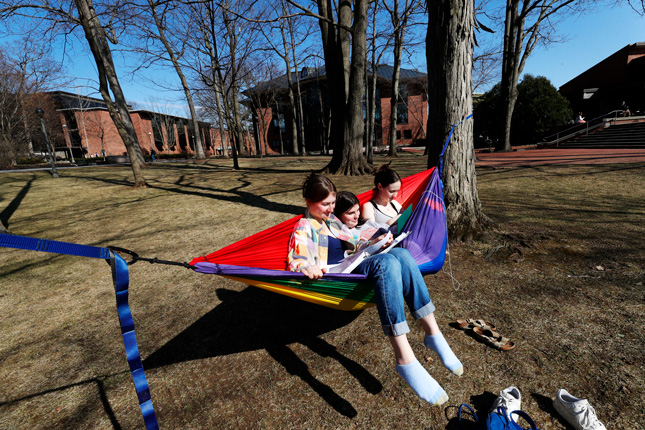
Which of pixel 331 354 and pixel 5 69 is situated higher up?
pixel 5 69

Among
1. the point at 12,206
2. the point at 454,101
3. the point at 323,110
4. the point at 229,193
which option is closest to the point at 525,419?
the point at 454,101

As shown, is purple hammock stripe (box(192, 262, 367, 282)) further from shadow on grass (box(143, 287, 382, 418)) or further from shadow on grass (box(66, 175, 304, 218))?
shadow on grass (box(66, 175, 304, 218))

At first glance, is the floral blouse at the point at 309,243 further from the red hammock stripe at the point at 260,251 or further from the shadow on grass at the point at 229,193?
the shadow on grass at the point at 229,193

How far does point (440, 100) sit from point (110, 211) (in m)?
7.07

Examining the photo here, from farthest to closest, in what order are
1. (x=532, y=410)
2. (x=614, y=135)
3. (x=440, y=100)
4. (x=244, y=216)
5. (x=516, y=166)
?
(x=614, y=135) < (x=516, y=166) < (x=244, y=216) < (x=440, y=100) < (x=532, y=410)

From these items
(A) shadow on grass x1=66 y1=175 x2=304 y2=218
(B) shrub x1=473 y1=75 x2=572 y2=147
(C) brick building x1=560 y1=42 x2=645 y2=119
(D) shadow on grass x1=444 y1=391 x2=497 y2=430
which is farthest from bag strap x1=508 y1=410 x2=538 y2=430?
(C) brick building x1=560 y1=42 x2=645 y2=119

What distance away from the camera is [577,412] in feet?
4.59

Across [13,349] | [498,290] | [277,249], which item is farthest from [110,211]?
[498,290]

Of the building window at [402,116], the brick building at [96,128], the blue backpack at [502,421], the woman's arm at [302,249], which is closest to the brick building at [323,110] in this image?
the building window at [402,116]

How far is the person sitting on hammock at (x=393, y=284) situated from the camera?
163 cm

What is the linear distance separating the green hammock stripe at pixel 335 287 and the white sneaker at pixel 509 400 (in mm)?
798

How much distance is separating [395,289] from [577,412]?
3.27 feet

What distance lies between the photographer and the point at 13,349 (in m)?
2.35

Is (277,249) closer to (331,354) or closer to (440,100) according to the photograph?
(331,354)
